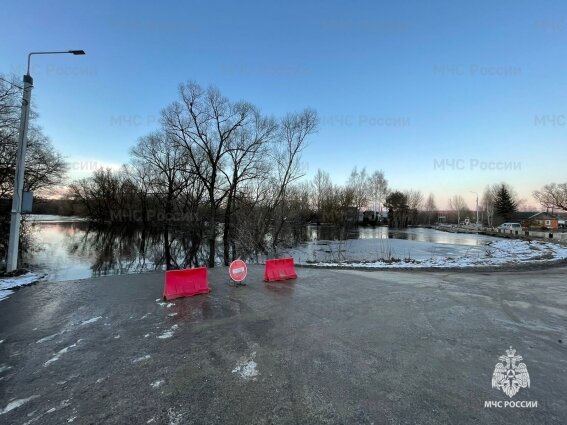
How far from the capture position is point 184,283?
7.88 meters

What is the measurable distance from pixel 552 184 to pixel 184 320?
96321 millimetres

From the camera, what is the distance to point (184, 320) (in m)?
5.80

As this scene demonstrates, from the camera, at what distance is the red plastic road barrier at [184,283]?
7.57m

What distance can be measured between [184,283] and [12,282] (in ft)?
17.4

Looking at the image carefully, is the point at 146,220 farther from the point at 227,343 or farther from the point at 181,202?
the point at 227,343

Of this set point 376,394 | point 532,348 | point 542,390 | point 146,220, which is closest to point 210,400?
point 376,394

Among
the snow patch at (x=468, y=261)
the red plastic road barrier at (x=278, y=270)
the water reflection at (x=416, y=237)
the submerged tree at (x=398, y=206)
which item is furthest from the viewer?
the submerged tree at (x=398, y=206)

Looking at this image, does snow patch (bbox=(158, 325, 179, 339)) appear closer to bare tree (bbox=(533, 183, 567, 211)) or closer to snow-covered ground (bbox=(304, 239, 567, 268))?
snow-covered ground (bbox=(304, 239, 567, 268))

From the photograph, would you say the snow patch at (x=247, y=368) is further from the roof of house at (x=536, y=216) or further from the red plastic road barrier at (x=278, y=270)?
the roof of house at (x=536, y=216)

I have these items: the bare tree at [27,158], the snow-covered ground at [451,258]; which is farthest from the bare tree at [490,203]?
the bare tree at [27,158]

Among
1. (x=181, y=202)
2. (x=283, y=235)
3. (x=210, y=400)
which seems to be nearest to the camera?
(x=210, y=400)

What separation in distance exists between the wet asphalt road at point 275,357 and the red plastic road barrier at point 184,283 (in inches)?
16.6

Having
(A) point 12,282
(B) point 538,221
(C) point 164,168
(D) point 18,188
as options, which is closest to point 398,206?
(B) point 538,221

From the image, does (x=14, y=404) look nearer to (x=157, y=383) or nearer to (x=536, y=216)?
(x=157, y=383)
